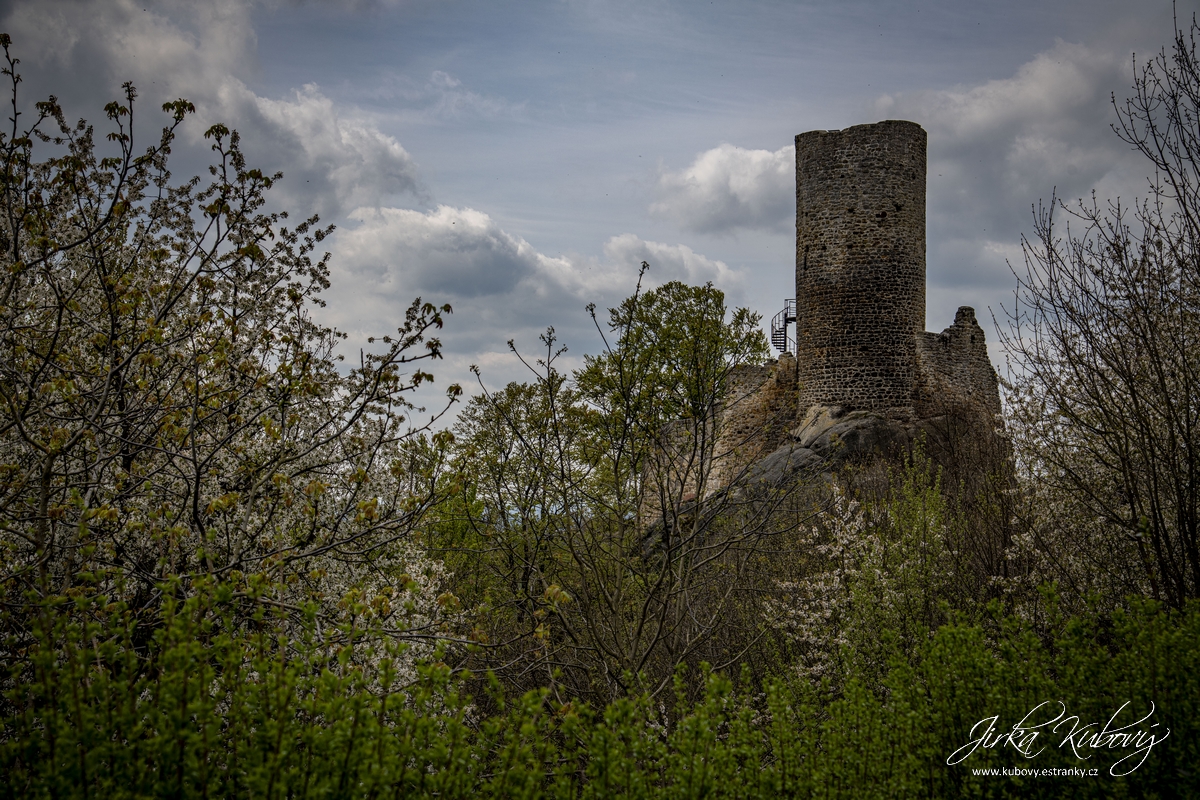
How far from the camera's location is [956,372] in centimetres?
2103

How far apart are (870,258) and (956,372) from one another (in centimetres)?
387

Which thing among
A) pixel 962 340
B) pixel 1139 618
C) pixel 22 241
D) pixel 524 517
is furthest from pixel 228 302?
pixel 962 340

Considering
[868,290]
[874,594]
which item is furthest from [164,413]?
[868,290]

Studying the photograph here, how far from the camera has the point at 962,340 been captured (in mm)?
21391

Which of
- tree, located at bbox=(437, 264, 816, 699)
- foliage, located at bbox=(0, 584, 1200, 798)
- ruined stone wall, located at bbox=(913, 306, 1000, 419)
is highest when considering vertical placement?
ruined stone wall, located at bbox=(913, 306, 1000, 419)

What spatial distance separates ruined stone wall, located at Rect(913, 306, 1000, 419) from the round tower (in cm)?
46

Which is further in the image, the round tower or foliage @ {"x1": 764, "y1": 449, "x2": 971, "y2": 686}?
the round tower

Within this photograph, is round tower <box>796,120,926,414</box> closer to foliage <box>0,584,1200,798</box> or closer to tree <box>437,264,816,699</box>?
tree <box>437,264,816,699</box>

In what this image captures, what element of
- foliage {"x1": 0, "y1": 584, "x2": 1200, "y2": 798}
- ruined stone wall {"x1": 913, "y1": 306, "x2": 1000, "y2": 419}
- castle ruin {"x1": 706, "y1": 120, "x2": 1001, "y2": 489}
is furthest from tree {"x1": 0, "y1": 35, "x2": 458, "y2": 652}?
ruined stone wall {"x1": 913, "y1": 306, "x2": 1000, "y2": 419}

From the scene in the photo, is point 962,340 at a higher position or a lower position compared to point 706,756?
higher

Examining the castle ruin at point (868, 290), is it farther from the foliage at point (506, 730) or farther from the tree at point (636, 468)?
the foliage at point (506, 730)

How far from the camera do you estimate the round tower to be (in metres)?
20.1

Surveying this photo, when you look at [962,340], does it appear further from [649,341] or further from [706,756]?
[706,756]

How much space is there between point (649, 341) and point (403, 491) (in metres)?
2.67
